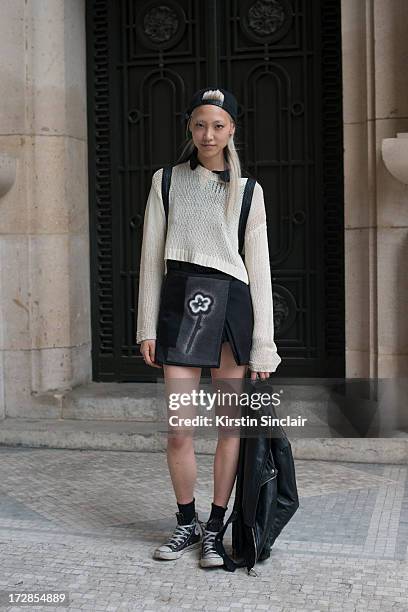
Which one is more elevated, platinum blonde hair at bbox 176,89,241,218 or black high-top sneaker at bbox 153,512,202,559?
platinum blonde hair at bbox 176,89,241,218

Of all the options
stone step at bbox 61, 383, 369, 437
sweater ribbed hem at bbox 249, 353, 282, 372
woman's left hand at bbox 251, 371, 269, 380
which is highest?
sweater ribbed hem at bbox 249, 353, 282, 372

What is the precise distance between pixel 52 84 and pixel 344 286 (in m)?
2.64

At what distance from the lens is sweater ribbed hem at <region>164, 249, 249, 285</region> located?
4223 mm

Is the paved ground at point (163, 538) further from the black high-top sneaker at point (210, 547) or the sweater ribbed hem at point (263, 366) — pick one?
the sweater ribbed hem at point (263, 366)

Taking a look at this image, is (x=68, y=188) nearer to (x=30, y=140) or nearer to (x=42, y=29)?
(x=30, y=140)

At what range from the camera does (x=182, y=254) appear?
425cm

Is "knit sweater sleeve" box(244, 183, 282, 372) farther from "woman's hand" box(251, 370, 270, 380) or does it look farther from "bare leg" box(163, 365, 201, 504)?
"bare leg" box(163, 365, 201, 504)

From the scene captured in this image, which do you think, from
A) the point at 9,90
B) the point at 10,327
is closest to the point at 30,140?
the point at 9,90

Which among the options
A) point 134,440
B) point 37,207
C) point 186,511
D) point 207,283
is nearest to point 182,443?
point 186,511

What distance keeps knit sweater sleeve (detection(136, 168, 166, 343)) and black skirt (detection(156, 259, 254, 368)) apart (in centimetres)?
6

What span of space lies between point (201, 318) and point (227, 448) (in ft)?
2.00

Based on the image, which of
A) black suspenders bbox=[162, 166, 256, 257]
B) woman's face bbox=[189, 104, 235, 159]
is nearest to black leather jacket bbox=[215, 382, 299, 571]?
black suspenders bbox=[162, 166, 256, 257]

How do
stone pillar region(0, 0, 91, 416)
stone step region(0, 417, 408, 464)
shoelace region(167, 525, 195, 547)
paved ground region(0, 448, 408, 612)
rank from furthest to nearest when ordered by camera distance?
stone pillar region(0, 0, 91, 416) < stone step region(0, 417, 408, 464) < shoelace region(167, 525, 195, 547) < paved ground region(0, 448, 408, 612)

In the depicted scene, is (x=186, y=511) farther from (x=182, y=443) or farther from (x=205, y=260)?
(x=205, y=260)
